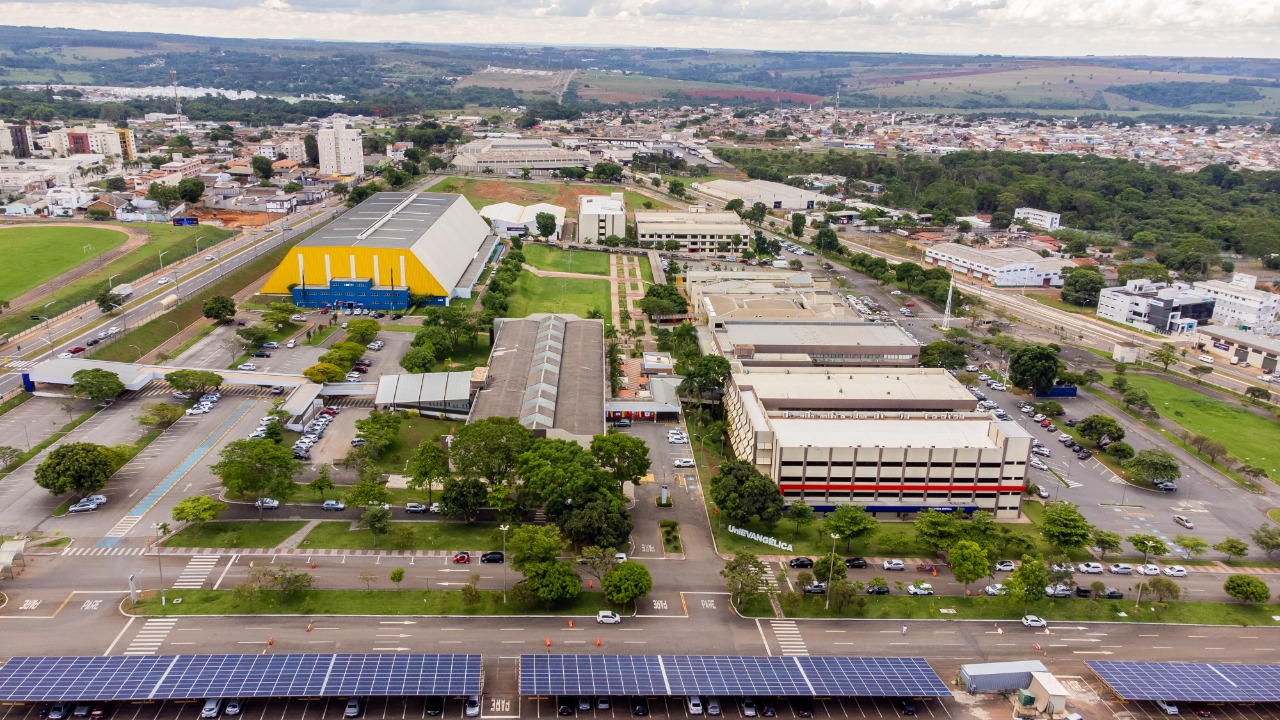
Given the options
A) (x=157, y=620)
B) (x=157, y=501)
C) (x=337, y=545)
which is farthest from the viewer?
(x=157, y=501)

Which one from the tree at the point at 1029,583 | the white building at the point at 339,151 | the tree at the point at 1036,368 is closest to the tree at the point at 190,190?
the white building at the point at 339,151

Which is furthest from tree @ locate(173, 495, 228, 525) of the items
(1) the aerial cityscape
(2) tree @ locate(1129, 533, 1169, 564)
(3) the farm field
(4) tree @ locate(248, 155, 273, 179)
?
(4) tree @ locate(248, 155, 273, 179)

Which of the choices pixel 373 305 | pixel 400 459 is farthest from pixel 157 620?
pixel 373 305

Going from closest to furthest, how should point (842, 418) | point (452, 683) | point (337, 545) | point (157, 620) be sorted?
point (452, 683)
point (157, 620)
point (337, 545)
point (842, 418)

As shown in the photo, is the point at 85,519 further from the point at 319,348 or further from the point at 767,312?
the point at 767,312

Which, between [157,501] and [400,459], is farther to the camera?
[400,459]

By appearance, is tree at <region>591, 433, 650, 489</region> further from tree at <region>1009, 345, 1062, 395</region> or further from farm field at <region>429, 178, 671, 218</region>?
farm field at <region>429, 178, 671, 218</region>
